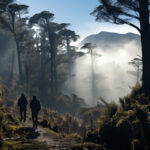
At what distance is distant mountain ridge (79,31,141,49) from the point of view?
15975 cm

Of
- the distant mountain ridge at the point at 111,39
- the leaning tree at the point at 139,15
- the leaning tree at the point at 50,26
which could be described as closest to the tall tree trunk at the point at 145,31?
the leaning tree at the point at 139,15

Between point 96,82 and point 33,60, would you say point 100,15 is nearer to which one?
point 33,60

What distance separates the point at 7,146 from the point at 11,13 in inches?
1362

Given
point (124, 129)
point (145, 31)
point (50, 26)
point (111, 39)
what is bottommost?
point (124, 129)

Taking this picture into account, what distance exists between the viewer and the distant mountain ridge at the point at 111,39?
160m

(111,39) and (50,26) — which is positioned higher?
(111,39)

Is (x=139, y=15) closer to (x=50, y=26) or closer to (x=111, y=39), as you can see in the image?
(x=50, y=26)

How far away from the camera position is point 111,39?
172 metres

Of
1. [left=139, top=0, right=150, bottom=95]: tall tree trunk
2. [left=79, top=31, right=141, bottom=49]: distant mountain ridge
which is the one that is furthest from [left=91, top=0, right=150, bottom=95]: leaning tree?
[left=79, top=31, right=141, bottom=49]: distant mountain ridge

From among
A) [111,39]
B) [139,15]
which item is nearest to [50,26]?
[139,15]

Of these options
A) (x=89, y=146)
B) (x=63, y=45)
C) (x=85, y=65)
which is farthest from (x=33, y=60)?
(x=89, y=146)

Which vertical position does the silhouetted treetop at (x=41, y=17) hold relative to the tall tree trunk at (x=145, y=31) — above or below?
above

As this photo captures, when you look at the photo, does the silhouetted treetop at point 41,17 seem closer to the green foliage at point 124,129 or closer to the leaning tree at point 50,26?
the leaning tree at point 50,26

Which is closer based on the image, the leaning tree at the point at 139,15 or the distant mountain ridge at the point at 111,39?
the leaning tree at the point at 139,15
